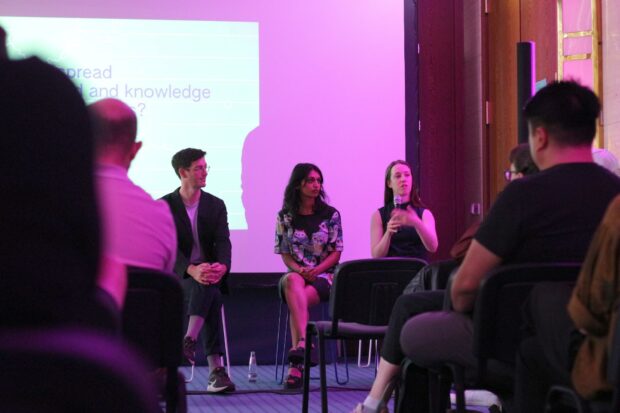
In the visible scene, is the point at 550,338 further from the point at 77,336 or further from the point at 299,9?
the point at 299,9

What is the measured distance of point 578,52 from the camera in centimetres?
614

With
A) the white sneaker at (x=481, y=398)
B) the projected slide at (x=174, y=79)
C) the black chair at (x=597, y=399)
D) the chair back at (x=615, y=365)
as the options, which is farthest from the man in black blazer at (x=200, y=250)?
the chair back at (x=615, y=365)

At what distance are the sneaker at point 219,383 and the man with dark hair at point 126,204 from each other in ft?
11.6

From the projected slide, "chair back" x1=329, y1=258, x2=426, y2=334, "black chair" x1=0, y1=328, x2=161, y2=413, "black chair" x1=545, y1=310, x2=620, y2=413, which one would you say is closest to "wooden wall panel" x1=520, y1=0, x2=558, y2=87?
the projected slide

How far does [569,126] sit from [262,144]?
4.97 metres

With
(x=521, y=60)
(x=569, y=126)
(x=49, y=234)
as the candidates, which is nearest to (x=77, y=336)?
(x=49, y=234)

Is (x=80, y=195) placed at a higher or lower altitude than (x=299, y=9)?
lower

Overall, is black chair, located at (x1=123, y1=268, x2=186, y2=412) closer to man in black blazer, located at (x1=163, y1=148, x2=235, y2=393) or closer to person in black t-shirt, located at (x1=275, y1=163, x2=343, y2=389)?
man in black blazer, located at (x1=163, y1=148, x2=235, y2=393)

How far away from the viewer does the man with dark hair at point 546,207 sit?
288cm

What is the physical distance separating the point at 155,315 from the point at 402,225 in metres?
3.95

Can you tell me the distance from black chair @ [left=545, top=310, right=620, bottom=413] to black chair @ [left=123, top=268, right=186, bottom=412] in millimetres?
1038

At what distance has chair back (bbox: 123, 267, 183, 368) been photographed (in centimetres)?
276

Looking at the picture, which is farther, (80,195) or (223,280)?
(223,280)

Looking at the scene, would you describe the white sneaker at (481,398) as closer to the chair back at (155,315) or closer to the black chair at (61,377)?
the chair back at (155,315)
